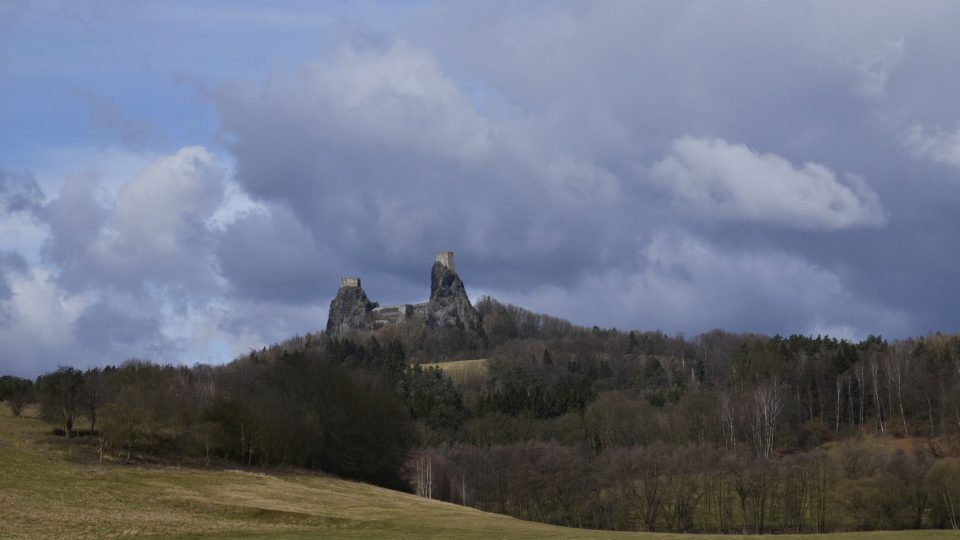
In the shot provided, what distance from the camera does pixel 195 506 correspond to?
66.1 m

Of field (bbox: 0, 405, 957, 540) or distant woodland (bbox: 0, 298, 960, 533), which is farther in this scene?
distant woodland (bbox: 0, 298, 960, 533)

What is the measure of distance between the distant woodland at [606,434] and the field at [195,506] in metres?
5.99

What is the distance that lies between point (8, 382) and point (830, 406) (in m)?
127

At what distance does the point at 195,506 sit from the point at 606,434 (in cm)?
10706

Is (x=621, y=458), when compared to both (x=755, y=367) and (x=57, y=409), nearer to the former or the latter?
(x=755, y=367)

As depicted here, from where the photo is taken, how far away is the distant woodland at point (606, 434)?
9919cm

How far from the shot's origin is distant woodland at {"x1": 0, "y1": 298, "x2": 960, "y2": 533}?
9919cm

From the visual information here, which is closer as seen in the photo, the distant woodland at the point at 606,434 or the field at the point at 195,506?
the field at the point at 195,506

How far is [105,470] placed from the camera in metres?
78.1

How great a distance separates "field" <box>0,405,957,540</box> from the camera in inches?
2147

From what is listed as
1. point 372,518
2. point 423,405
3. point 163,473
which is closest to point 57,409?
point 163,473

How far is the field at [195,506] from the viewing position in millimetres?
54531

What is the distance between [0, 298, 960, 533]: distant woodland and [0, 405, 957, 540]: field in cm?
599

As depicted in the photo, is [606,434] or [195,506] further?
[606,434]
